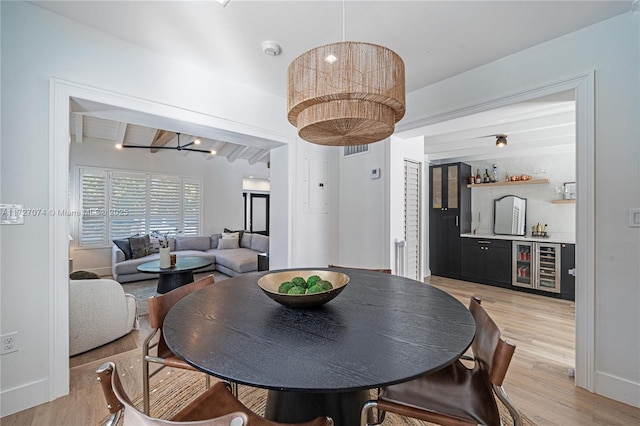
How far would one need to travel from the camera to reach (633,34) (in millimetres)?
1826

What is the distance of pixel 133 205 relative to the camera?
19.5ft

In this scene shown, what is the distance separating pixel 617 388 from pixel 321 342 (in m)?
2.27

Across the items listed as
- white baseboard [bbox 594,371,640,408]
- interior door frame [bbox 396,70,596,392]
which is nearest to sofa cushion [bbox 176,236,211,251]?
interior door frame [bbox 396,70,596,392]

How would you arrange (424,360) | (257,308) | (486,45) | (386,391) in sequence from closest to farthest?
1. (424,360)
2. (386,391)
3. (257,308)
4. (486,45)

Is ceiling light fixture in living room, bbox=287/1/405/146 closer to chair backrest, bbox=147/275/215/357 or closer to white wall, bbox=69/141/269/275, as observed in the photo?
chair backrest, bbox=147/275/215/357

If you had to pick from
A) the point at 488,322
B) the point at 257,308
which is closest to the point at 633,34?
the point at 488,322

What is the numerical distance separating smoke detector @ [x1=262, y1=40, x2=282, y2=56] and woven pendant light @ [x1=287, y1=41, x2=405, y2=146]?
99 cm

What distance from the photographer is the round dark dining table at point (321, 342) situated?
2.54 ft

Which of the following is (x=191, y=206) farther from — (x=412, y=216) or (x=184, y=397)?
(x=184, y=397)

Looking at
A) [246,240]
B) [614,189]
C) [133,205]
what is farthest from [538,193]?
[133,205]

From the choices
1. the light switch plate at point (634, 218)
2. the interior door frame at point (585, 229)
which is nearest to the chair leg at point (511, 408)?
the interior door frame at point (585, 229)

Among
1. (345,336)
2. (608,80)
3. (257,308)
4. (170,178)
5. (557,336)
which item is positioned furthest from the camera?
(170,178)

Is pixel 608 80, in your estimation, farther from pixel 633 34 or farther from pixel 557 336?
pixel 557 336

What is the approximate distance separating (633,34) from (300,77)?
2241 mm
